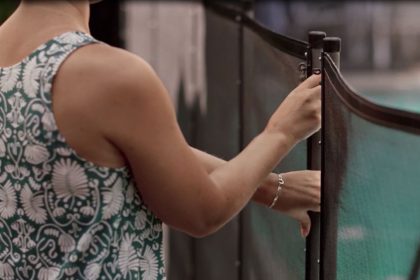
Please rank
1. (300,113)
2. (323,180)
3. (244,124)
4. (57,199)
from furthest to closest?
(244,124) < (323,180) < (300,113) < (57,199)

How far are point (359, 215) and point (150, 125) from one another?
0.51m

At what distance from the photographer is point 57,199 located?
2.46 meters

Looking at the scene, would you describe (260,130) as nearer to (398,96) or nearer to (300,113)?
(300,113)

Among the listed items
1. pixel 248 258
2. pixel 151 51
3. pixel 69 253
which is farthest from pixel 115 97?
pixel 151 51

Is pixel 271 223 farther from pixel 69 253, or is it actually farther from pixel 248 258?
pixel 69 253

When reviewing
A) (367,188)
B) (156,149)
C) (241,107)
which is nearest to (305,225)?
(367,188)

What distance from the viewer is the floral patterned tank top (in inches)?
95.3

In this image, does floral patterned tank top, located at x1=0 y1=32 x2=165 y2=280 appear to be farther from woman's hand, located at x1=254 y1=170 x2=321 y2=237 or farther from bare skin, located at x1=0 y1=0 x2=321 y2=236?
woman's hand, located at x1=254 y1=170 x2=321 y2=237

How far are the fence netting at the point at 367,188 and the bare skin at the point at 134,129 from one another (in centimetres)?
21

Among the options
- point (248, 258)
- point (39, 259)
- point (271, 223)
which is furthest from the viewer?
point (248, 258)

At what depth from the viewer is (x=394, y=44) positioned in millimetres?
24344

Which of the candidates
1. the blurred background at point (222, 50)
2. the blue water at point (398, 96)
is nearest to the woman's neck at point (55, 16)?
the blurred background at point (222, 50)

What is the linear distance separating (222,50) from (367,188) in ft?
11.2

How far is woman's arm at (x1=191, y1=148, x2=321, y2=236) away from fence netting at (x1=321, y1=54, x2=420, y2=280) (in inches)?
3.1
